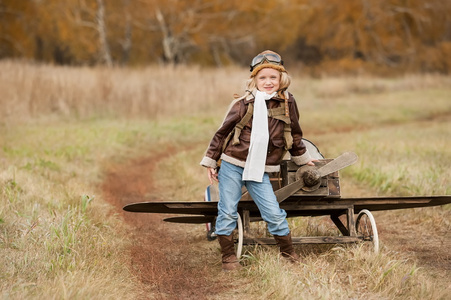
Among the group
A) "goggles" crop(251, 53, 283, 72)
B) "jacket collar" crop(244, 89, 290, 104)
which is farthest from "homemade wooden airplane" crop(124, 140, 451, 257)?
"goggles" crop(251, 53, 283, 72)

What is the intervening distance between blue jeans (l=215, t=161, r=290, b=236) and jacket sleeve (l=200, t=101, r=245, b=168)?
0.09 m

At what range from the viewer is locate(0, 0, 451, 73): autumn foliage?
82.0ft

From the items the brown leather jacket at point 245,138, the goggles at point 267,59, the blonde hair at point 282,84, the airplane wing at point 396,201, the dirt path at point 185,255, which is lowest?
the dirt path at point 185,255

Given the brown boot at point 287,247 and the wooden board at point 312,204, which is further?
the wooden board at point 312,204

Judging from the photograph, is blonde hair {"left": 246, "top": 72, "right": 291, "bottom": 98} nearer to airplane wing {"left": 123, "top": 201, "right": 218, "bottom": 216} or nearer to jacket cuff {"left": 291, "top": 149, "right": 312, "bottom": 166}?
jacket cuff {"left": 291, "top": 149, "right": 312, "bottom": 166}

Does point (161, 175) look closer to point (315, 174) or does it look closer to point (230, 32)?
point (315, 174)

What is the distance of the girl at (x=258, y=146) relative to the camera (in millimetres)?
4297

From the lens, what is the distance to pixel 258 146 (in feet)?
14.0

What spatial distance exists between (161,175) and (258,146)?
186 inches

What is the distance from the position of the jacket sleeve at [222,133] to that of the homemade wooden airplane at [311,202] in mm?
338

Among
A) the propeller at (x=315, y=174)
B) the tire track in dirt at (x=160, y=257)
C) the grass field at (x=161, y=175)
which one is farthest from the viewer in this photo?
the propeller at (x=315, y=174)

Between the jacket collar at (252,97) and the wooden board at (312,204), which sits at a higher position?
the jacket collar at (252,97)

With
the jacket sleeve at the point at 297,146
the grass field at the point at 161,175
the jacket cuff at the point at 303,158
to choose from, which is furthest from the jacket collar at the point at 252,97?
the grass field at the point at 161,175

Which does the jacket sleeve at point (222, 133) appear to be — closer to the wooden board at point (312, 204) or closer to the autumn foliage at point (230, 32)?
the wooden board at point (312, 204)
